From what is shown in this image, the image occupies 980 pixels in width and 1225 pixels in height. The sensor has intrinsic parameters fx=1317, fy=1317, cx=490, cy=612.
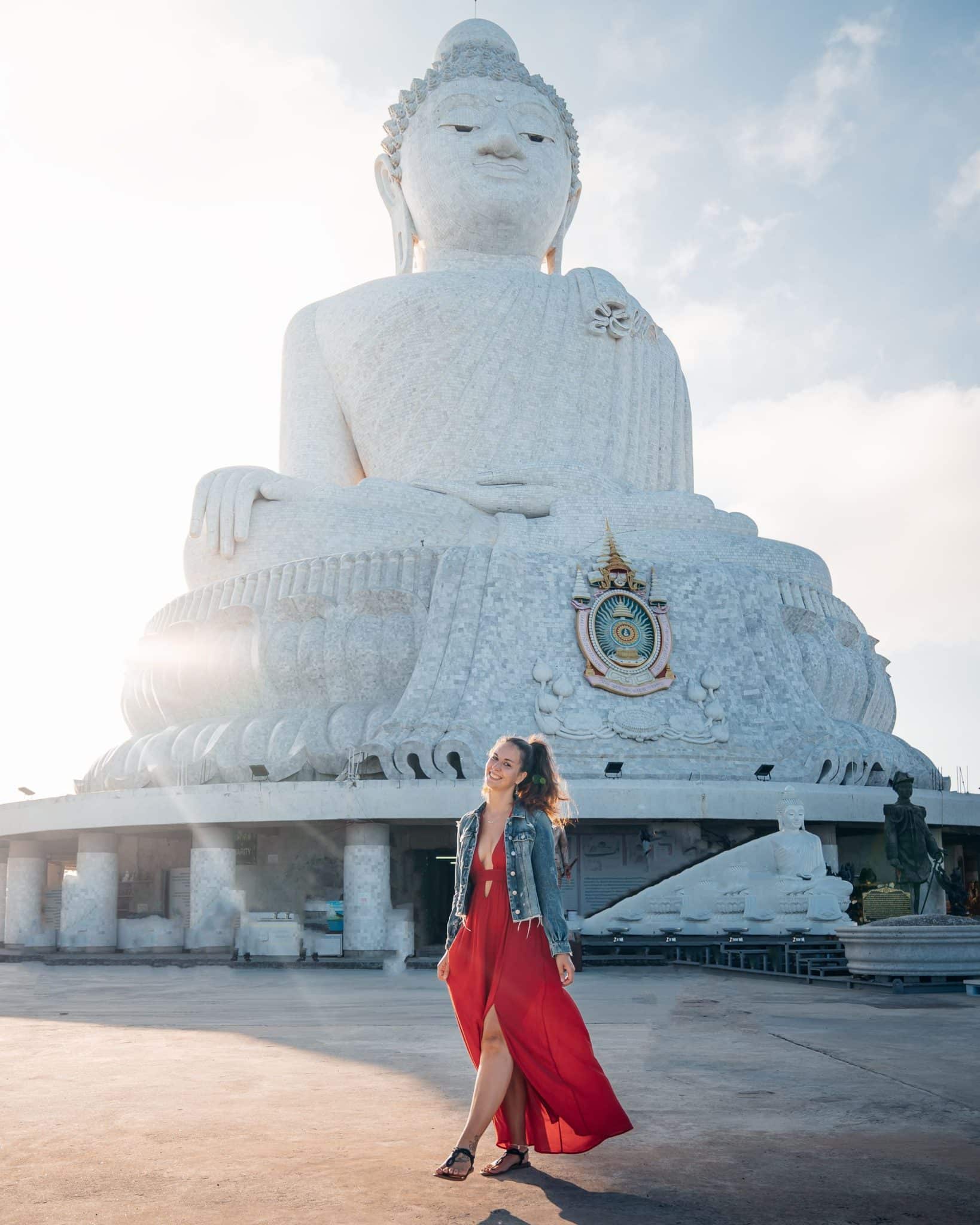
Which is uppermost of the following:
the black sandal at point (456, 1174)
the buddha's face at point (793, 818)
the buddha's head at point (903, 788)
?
the buddha's head at point (903, 788)

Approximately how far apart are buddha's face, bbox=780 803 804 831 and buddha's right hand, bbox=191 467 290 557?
24.0ft

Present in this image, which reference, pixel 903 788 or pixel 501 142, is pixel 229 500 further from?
pixel 903 788

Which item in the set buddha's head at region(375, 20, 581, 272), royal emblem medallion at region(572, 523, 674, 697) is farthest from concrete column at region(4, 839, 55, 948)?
buddha's head at region(375, 20, 581, 272)

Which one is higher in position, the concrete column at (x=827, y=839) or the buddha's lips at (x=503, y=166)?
the buddha's lips at (x=503, y=166)

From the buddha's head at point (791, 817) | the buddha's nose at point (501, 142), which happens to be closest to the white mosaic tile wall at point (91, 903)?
the buddha's head at point (791, 817)

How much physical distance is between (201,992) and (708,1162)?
621 cm

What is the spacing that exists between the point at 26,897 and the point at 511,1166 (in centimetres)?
1341

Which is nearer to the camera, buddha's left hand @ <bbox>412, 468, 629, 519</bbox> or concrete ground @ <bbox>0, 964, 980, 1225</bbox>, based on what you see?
concrete ground @ <bbox>0, 964, 980, 1225</bbox>

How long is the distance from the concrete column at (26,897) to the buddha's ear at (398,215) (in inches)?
411

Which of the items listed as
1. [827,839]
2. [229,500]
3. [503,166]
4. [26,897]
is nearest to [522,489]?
[229,500]

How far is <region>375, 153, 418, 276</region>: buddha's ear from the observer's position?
20.9 meters

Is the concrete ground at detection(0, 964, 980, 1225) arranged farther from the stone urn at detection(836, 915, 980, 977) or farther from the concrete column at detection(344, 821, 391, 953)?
the concrete column at detection(344, 821, 391, 953)

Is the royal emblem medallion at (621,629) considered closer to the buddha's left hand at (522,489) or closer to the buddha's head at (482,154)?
the buddha's left hand at (522,489)

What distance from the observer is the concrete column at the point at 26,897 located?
1491 cm
